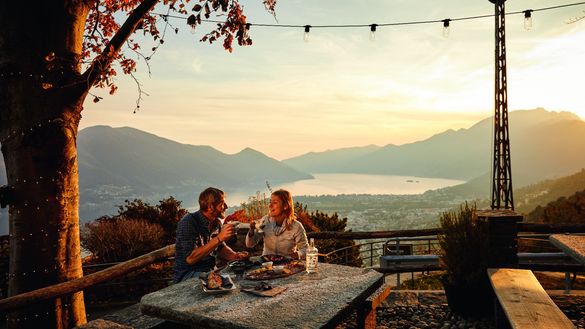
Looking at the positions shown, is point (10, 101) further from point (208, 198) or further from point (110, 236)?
point (110, 236)

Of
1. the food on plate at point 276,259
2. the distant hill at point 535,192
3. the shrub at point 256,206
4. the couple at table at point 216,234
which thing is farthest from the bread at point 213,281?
→ the distant hill at point 535,192

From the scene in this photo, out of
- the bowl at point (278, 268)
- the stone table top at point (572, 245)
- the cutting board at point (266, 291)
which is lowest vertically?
the cutting board at point (266, 291)

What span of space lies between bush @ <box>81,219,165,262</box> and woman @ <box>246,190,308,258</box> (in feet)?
17.7

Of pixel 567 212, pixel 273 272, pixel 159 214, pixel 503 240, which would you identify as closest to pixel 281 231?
pixel 273 272

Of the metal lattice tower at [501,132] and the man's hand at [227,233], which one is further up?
the metal lattice tower at [501,132]

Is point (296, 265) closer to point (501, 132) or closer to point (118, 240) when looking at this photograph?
point (118, 240)

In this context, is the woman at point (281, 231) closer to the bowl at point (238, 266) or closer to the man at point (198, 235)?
the man at point (198, 235)

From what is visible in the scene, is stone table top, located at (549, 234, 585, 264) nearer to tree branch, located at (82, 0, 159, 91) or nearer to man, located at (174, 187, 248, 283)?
man, located at (174, 187, 248, 283)

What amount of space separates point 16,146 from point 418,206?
10326 cm

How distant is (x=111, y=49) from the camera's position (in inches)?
151

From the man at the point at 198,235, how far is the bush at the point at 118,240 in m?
5.44

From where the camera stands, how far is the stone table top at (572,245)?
3.90 m

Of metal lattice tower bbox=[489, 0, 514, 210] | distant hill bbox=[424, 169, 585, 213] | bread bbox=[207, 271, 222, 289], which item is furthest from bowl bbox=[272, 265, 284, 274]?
distant hill bbox=[424, 169, 585, 213]

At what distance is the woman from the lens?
4.37 meters
